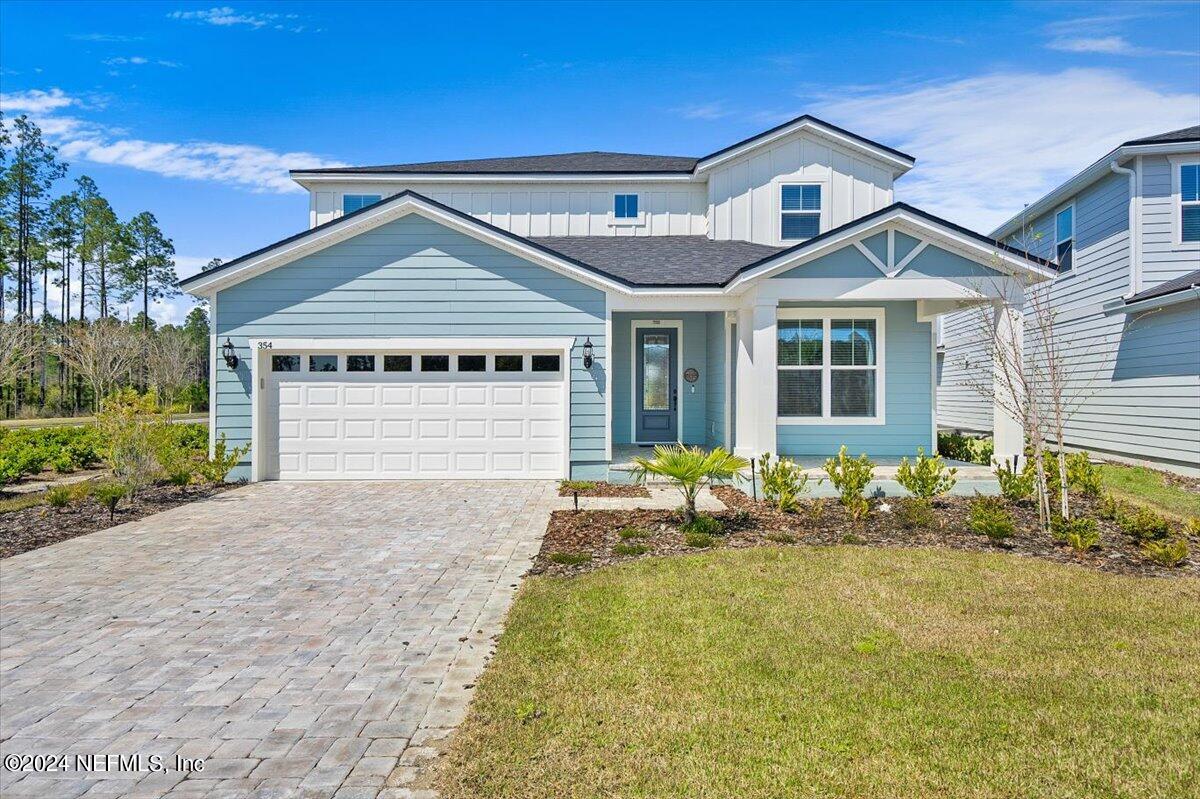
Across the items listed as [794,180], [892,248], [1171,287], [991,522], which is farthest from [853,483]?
[1171,287]

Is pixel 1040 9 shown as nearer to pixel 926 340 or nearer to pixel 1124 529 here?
pixel 926 340

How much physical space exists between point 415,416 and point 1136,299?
14.5 meters

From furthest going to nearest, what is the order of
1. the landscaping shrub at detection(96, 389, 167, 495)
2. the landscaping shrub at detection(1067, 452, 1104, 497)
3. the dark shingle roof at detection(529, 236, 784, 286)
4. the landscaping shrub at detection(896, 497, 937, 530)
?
the dark shingle roof at detection(529, 236, 784, 286) < the landscaping shrub at detection(96, 389, 167, 495) < the landscaping shrub at detection(1067, 452, 1104, 497) < the landscaping shrub at detection(896, 497, 937, 530)

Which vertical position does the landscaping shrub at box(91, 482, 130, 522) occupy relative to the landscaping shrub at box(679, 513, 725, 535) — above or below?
above

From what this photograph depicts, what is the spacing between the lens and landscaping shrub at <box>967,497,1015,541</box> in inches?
286

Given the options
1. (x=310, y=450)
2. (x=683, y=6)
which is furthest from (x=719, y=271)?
(x=310, y=450)

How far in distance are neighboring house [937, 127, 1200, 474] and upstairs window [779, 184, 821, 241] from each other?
161 inches

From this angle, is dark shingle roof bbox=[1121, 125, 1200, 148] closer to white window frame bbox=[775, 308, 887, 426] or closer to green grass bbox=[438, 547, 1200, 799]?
white window frame bbox=[775, 308, 887, 426]

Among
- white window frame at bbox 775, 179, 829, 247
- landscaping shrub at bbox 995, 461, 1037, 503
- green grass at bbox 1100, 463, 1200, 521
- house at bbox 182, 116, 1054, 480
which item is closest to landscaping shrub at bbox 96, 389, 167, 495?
house at bbox 182, 116, 1054, 480

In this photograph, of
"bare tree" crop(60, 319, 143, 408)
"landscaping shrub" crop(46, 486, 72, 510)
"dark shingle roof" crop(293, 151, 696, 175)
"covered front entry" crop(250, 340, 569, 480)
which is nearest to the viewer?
"landscaping shrub" crop(46, 486, 72, 510)

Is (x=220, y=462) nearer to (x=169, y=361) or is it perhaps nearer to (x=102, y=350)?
(x=102, y=350)

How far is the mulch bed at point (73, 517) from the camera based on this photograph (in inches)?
307

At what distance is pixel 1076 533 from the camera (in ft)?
23.1

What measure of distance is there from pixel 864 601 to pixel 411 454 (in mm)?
8698
